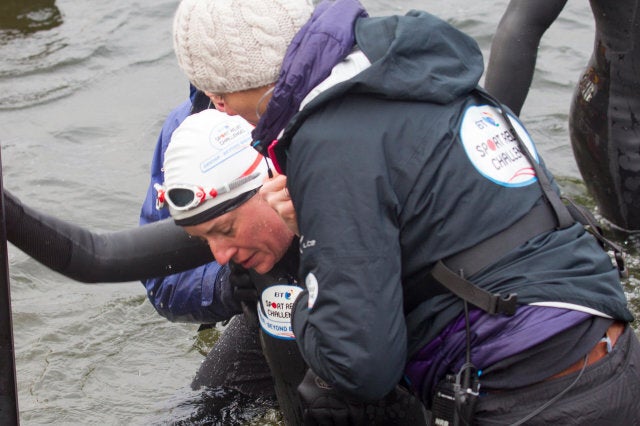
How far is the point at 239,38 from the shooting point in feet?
9.48

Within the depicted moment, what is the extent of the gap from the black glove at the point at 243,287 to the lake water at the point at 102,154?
1.02 metres

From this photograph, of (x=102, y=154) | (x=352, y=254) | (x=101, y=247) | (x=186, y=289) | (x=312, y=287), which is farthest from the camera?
(x=102, y=154)

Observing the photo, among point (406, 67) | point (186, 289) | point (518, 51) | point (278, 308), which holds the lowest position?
point (186, 289)

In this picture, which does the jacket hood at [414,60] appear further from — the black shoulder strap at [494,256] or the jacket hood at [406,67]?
the black shoulder strap at [494,256]

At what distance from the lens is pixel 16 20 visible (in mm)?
10414

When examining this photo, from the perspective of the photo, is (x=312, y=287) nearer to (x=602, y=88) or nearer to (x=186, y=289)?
(x=186, y=289)

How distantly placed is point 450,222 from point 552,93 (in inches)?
248

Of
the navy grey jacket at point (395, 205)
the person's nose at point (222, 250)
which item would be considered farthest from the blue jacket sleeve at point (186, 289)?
the navy grey jacket at point (395, 205)

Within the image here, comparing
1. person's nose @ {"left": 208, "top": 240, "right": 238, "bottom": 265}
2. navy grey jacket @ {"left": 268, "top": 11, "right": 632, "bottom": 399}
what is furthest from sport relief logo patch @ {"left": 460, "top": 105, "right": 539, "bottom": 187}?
person's nose @ {"left": 208, "top": 240, "right": 238, "bottom": 265}

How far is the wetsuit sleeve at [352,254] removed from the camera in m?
2.65

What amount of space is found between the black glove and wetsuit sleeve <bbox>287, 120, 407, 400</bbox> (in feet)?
4.58

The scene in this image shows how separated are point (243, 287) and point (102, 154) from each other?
429 centimetres

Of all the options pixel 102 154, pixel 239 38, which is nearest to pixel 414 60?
pixel 239 38

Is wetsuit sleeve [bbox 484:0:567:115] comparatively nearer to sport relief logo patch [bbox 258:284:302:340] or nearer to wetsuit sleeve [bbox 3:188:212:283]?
sport relief logo patch [bbox 258:284:302:340]
